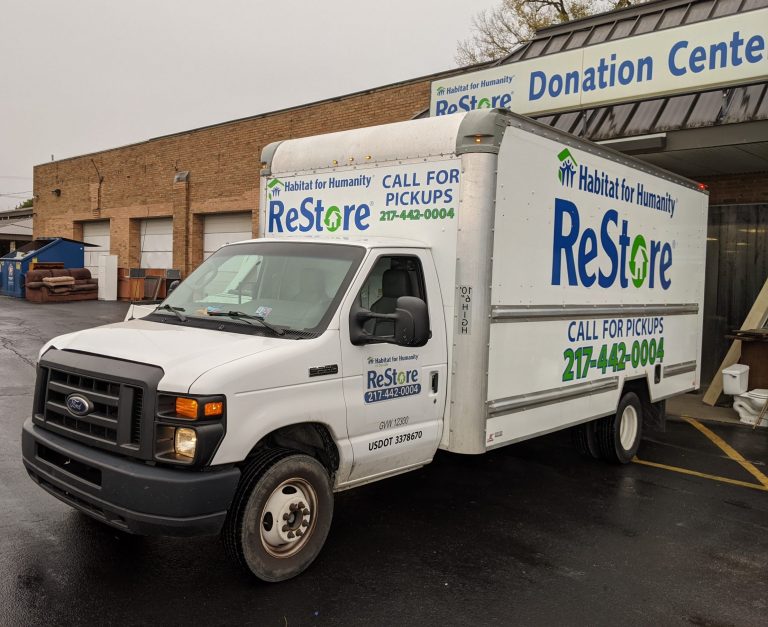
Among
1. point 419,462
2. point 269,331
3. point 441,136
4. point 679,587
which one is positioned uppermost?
point 441,136

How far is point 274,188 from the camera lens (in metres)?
6.30

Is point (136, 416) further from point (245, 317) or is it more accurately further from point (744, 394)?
point (744, 394)

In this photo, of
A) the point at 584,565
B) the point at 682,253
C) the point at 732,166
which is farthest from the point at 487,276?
the point at 732,166

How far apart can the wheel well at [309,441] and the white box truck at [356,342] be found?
0.01 m

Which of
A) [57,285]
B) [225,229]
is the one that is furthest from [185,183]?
[57,285]

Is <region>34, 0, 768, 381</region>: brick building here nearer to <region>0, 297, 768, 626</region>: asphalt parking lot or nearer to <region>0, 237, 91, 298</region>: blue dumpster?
<region>0, 297, 768, 626</region>: asphalt parking lot

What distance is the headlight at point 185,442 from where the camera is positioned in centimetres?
367

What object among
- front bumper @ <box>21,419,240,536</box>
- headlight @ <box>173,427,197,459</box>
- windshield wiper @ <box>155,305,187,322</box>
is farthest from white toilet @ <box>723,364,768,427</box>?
headlight @ <box>173,427,197,459</box>

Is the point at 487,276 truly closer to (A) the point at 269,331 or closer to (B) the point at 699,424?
(A) the point at 269,331

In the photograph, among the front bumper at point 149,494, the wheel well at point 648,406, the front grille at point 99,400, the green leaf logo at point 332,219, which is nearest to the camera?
the front bumper at point 149,494

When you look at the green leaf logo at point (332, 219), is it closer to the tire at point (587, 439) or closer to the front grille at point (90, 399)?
the front grille at point (90, 399)

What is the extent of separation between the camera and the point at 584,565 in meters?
4.69

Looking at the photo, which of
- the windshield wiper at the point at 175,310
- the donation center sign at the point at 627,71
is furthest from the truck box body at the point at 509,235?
the donation center sign at the point at 627,71

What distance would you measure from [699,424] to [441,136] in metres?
6.79
